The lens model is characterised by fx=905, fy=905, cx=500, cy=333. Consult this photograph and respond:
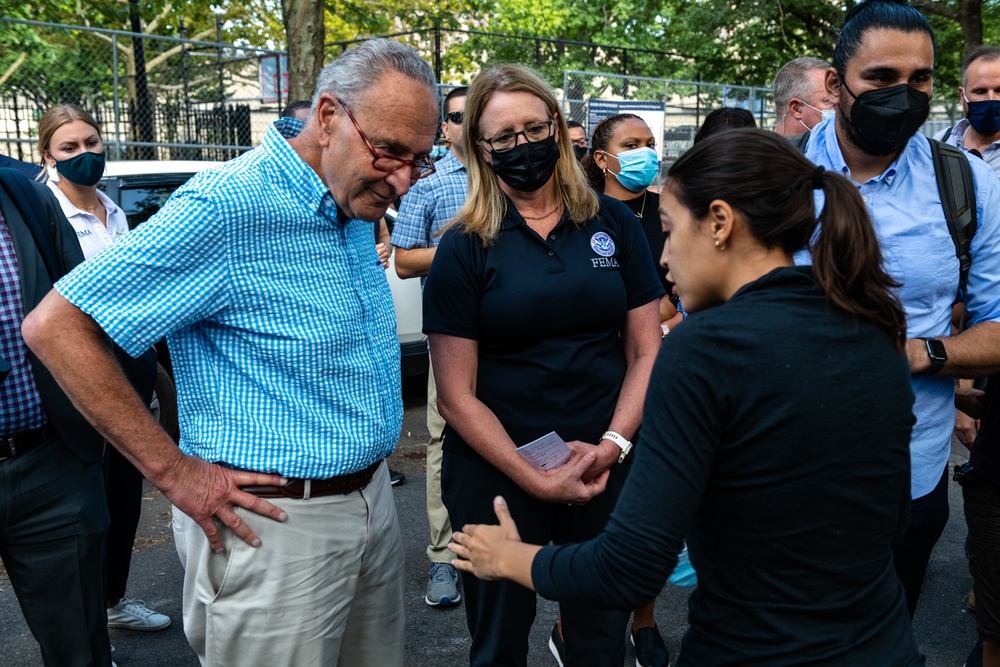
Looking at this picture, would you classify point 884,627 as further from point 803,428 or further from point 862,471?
point 803,428

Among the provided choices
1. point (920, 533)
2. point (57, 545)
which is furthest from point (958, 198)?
point (57, 545)

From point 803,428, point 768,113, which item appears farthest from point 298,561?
point 768,113

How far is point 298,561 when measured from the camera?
2.17m

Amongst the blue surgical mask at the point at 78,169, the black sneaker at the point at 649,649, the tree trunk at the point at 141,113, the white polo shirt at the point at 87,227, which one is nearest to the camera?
the black sneaker at the point at 649,649

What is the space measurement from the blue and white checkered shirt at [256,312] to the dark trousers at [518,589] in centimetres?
55

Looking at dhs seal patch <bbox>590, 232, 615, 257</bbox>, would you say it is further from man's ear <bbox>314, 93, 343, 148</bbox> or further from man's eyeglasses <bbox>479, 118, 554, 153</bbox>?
man's ear <bbox>314, 93, 343, 148</bbox>

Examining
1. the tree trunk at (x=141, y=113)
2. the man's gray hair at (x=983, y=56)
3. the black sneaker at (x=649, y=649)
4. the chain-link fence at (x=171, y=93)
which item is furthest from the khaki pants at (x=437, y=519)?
the tree trunk at (x=141, y=113)

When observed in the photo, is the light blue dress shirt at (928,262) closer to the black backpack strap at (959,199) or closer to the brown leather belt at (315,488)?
the black backpack strap at (959,199)

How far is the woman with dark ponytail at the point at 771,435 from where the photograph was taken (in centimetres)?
153

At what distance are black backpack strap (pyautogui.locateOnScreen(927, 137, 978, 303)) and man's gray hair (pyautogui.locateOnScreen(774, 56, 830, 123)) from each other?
2.25 m

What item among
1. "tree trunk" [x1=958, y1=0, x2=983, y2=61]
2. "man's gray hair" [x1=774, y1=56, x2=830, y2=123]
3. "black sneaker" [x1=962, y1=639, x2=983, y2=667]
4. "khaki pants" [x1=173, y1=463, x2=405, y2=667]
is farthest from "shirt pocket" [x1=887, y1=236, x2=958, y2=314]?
"tree trunk" [x1=958, y1=0, x2=983, y2=61]

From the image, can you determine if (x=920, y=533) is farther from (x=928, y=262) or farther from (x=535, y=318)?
(x=535, y=318)

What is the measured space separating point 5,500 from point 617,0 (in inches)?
1113

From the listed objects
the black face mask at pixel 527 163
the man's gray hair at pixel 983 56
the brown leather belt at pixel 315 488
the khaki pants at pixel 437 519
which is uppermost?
the man's gray hair at pixel 983 56
